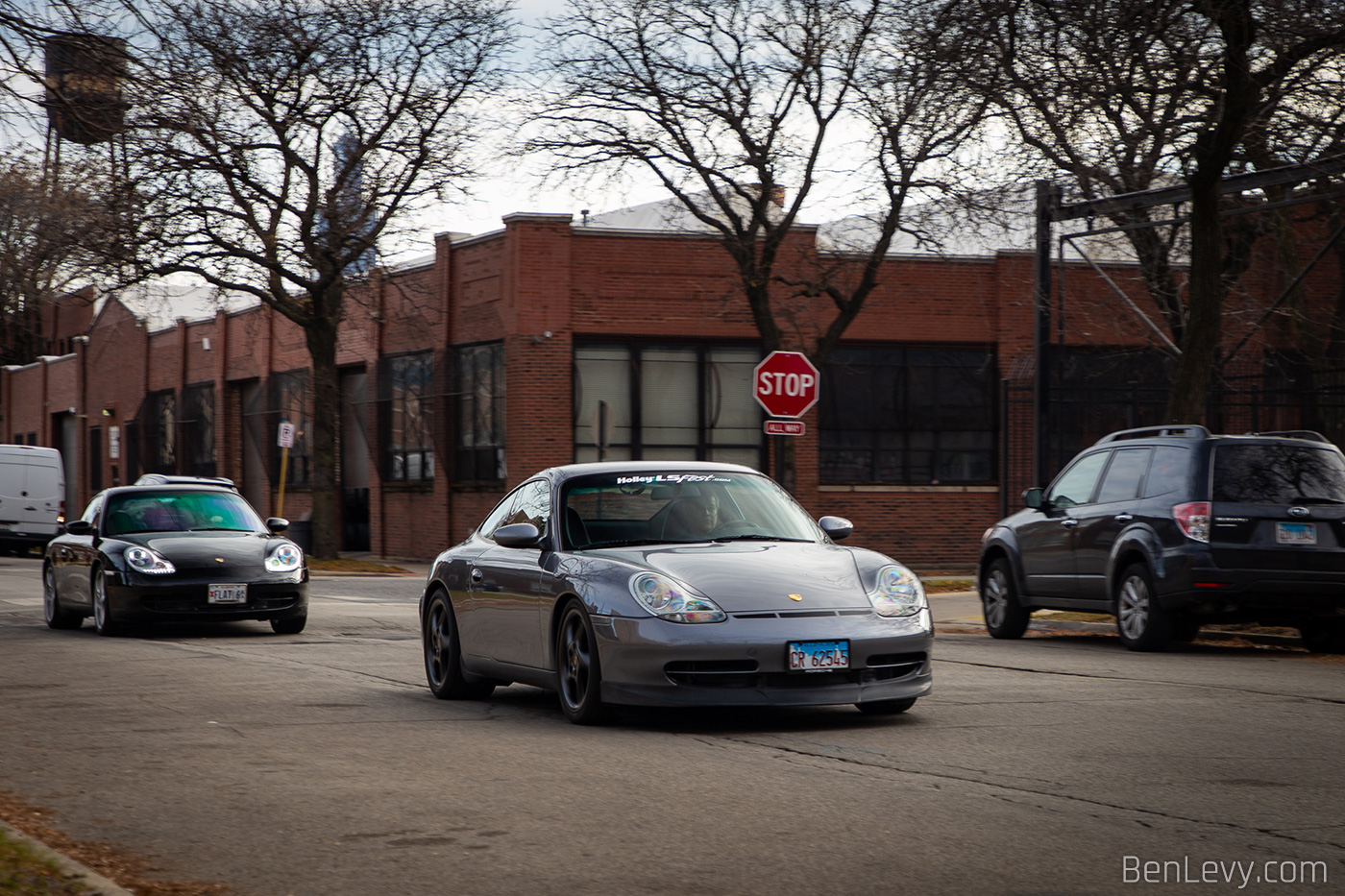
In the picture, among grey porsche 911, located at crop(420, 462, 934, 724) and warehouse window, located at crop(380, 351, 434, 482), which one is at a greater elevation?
warehouse window, located at crop(380, 351, 434, 482)

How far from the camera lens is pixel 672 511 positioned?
31.0 feet

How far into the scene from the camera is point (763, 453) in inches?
1367

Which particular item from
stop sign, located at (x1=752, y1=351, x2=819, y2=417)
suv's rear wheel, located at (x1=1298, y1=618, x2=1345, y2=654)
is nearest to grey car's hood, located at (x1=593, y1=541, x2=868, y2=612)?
suv's rear wheel, located at (x1=1298, y1=618, x2=1345, y2=654)

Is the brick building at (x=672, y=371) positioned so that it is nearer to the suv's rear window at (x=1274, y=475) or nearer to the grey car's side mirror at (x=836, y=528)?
the suv's rear window at (x=1274, y=475)

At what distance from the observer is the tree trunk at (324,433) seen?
33219 millimetres

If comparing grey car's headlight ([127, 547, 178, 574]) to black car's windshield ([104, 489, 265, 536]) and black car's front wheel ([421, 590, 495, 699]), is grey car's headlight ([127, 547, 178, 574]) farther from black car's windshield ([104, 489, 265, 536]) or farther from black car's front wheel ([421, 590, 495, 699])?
black car's front wheel ([421, 590, 495, 699])

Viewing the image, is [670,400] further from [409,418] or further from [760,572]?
[760,572]

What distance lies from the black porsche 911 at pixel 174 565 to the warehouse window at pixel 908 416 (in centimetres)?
1938

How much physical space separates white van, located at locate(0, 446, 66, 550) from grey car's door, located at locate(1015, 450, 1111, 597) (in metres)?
26.8

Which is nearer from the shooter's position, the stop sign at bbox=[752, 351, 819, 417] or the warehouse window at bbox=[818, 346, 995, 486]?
the stop sign at bbox=[752, 351, 819, 417]

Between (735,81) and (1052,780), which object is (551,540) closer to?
(1052,780)

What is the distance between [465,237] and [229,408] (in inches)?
594

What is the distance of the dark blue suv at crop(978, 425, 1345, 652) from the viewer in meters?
13.0

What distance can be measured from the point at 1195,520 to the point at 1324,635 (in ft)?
6.26
